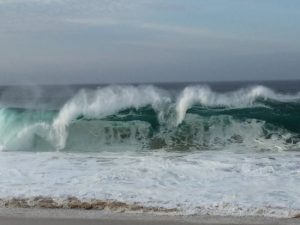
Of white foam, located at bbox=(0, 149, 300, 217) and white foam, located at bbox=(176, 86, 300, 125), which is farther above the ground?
white foam, located at bbox=(176, 86, 300, 125)

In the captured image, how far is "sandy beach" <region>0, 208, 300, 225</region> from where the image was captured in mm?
6270

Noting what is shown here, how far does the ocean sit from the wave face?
0.10 feet

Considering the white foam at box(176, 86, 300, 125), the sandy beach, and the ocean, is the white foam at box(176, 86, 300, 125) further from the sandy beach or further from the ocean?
the sandy beach

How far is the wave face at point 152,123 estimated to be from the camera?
51.1 ft

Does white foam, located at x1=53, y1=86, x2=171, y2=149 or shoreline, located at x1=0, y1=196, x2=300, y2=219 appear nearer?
shoreline, located at x1=0, y1=196, x2=300, y2=219

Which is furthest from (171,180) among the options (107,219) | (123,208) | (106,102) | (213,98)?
(213,98)

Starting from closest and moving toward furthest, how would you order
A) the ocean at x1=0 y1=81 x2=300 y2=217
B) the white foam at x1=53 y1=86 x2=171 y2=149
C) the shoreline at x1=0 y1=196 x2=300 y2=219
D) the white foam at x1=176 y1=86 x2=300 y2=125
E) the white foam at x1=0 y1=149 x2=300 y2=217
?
the shoreline at x1=0 y1=196 x2=300 y2=219 < the white foam at x1=0 y1=149 x2=300 y2=217 < the ocean at x1=0 y1=81 x2=300 y2=217 < the white foam at x1=53 y1=86 x2=171 y2=149 < the white foam at x1=176 y1=86 x2=300 y2=125

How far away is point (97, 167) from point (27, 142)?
6.48m

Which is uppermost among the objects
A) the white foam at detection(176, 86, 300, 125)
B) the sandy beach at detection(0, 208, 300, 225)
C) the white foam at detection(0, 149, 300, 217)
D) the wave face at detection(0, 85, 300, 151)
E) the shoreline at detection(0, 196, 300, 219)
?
the white foam at detection(176, 86, 300, 125)

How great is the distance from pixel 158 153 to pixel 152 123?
4240 mm

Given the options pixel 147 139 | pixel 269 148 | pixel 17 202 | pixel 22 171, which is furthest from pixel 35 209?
pixel 147 139

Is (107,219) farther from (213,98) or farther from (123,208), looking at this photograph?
(213,98)

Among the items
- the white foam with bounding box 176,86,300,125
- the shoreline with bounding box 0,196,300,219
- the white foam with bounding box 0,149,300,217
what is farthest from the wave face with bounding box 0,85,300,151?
the shoreline with bounding box 0,196,300,219

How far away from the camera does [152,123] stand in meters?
17.3
